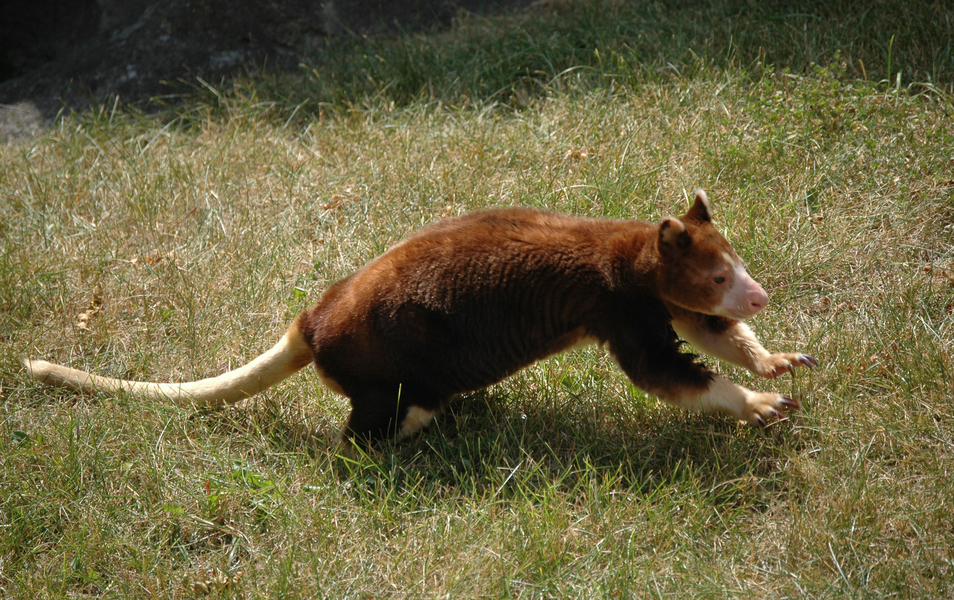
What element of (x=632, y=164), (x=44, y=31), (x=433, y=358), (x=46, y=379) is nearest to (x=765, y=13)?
(x=632, y=164)

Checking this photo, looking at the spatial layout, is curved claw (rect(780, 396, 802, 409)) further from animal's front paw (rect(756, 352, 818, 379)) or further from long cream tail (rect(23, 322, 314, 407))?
long cream tail (rect(23, 322, 314, 407))

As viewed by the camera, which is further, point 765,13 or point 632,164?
point 765,13

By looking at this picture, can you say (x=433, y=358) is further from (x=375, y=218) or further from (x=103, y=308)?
(x=103, y=308)

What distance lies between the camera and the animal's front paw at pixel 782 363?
3.43 meters

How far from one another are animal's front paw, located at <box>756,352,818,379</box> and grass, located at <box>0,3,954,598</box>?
0.14 metres

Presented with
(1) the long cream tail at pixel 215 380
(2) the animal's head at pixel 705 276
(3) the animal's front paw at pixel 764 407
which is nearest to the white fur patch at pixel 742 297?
(2) the animal's head at pixel 705 276

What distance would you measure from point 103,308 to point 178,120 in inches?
97.8

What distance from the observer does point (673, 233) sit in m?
3.18

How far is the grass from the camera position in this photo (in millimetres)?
3049

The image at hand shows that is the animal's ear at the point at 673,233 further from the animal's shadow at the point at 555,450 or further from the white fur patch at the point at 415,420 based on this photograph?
the white fur patch at the point at 415,420

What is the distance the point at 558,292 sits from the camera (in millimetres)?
3369

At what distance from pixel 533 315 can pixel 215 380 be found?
1570mm

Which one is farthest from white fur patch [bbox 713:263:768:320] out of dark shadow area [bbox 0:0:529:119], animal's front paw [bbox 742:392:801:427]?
dark shadow area [bbox 0:0:529:119]

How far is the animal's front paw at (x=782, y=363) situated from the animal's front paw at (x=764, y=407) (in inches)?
6.5
